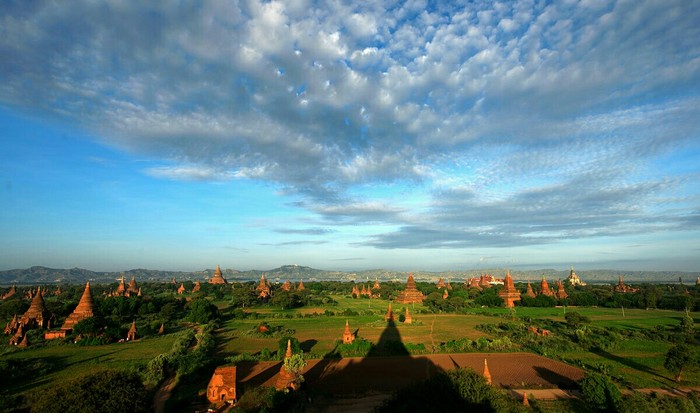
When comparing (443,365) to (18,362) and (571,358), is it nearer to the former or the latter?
(571,358)

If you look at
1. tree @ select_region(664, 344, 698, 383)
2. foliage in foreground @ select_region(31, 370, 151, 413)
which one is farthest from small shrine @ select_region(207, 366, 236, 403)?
tree @ select_region(664, 344, 698, 383)

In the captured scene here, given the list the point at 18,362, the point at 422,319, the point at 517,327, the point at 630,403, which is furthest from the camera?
the point at 422,319

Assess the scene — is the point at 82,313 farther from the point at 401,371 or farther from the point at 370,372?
the point at 401,371

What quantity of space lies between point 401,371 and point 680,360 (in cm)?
1810

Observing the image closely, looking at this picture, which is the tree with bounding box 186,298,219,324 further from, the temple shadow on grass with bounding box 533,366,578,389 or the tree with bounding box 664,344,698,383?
the tree with bounding box 664,344,698,383

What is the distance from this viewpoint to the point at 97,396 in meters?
Answer: 16.5

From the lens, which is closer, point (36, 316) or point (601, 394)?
point (601, 394)

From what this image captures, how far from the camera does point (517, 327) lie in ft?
155

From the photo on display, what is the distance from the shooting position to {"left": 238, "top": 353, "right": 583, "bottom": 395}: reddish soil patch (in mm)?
25031

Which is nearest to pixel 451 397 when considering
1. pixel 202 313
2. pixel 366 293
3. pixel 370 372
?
pixel 370 372

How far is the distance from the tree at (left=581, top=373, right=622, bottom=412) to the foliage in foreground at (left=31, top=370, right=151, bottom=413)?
2167 centimetres

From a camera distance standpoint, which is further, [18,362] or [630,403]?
[18,362]

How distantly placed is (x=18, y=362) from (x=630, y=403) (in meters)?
38.2

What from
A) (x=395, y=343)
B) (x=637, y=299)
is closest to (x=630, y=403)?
(x=395, y=343)
